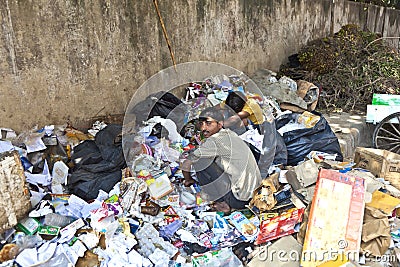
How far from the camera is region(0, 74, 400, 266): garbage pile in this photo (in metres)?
2.45

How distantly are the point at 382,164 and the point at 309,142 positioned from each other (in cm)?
69

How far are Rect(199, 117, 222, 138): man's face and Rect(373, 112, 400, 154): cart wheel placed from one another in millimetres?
2138

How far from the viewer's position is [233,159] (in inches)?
108

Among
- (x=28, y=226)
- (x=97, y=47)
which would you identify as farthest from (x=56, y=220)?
(x=97, y=47)

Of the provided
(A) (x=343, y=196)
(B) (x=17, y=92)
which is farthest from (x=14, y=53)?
(A) (x=343, y=196)

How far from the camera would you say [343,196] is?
265 centimetres

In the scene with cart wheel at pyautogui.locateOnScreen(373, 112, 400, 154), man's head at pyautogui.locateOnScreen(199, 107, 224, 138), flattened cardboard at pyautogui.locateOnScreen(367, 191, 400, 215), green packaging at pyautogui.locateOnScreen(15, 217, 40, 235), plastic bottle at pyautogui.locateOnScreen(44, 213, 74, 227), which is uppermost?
man's head at pyautogui.locateOnScreen(199, 107, 224, 138)

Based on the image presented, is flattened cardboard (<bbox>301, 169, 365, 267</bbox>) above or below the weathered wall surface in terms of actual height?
below

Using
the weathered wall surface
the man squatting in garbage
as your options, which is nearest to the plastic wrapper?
the man squatting in garbage

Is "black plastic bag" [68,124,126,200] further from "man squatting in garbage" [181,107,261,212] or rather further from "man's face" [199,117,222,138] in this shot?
"man's face" [199,117,222,138]

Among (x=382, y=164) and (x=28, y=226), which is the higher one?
(x=28, y=226)

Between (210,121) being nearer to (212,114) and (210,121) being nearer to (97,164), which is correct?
(212,114)

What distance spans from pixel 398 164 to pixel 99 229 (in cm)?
258

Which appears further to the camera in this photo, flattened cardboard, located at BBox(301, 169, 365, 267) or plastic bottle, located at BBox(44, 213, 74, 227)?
plastic bottle, located at BBox(44, 213, 74, 227)
